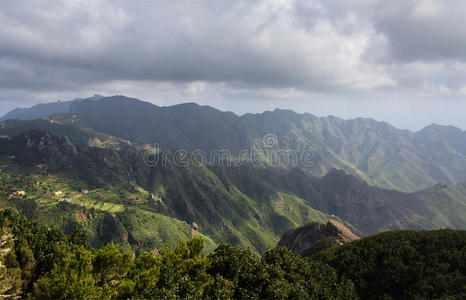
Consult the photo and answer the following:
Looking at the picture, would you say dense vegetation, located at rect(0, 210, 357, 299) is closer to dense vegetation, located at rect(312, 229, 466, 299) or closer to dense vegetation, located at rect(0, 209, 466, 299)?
dense vegetation, located at rect(0, 209, 466, 299)

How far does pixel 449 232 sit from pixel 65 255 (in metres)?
141

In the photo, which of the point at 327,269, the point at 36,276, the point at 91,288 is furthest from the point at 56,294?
the point at 327,269

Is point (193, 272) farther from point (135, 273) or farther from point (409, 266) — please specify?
point (409, 266)

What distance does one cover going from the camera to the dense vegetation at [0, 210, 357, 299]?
4888cm

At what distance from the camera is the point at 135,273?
182ft

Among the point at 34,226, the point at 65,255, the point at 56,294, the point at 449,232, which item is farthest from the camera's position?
the point at 449,232

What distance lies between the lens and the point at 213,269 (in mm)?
63969

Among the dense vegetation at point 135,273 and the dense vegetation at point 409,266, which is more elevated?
the dense vegetation at point 135,273

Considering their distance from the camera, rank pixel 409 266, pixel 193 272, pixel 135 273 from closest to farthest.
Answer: pixel 135 273 < pixel 193 272 < pixel 409 266

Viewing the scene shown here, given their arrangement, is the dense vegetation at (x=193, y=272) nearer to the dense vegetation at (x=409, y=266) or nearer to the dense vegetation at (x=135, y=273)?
the dense vegetation at (x=135, y=273)

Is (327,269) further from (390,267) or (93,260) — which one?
(93,260)

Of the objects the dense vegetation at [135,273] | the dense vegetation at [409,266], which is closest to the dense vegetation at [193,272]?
the dense vegetation at [135,273]

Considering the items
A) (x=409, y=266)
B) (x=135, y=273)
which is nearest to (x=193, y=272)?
(x=135, y=273)

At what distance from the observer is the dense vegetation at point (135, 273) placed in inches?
1924
